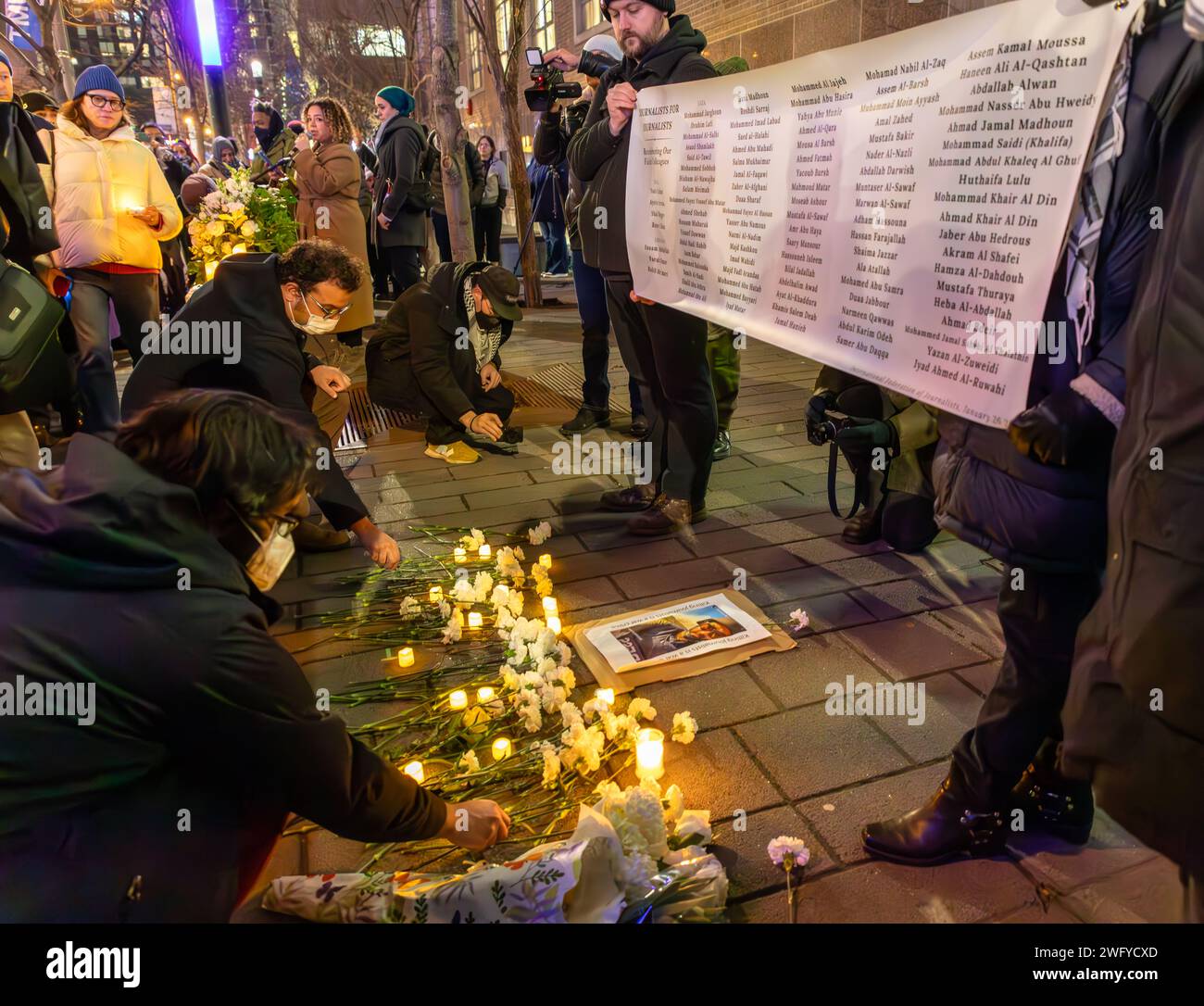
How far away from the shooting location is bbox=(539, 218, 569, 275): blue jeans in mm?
13297

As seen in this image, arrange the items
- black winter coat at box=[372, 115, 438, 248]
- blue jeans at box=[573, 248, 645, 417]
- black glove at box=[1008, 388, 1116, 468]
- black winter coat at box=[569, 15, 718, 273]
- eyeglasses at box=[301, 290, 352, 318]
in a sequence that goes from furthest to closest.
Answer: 1. black winter coat at box=[372, 115, 438, 248]
2. blue jeans at box=[573, 248, 645, 417]
3. black winter coat at box=[569, 15, 718, 273]
4. eyeglasses at box=[301, 290, 352, 318]
5. black glove at box=[1008, 388, 1116, 468]

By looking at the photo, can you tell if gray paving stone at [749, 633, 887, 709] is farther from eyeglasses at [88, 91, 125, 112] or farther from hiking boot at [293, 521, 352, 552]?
eyeglasses at [88, 91, 125, 112]

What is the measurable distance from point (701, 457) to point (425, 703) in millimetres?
1952

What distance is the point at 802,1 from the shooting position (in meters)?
8.38

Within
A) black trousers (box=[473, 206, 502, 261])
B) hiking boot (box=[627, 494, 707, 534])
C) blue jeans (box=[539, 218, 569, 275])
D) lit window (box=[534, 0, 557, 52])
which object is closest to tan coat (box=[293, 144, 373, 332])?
hiking boot (box=[627, 494, 707, 534])

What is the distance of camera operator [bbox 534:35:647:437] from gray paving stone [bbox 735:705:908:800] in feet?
9.82

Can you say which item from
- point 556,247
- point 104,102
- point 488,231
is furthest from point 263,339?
point 556,247

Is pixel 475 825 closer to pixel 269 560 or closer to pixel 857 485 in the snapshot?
pixel 269 560

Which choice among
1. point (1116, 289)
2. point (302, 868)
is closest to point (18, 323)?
point (302, 868)

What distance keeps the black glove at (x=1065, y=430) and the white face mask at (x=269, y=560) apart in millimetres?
1480

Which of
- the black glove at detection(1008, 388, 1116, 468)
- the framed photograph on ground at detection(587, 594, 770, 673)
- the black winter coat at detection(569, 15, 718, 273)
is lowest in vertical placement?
the framed photograph on ground at detection(587, 594, 770, 673)

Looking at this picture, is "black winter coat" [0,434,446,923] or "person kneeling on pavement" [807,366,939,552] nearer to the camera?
"black winter coat" [0,434,446,923]

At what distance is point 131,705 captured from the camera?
138 cm

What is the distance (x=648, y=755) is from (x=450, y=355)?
3.47m
